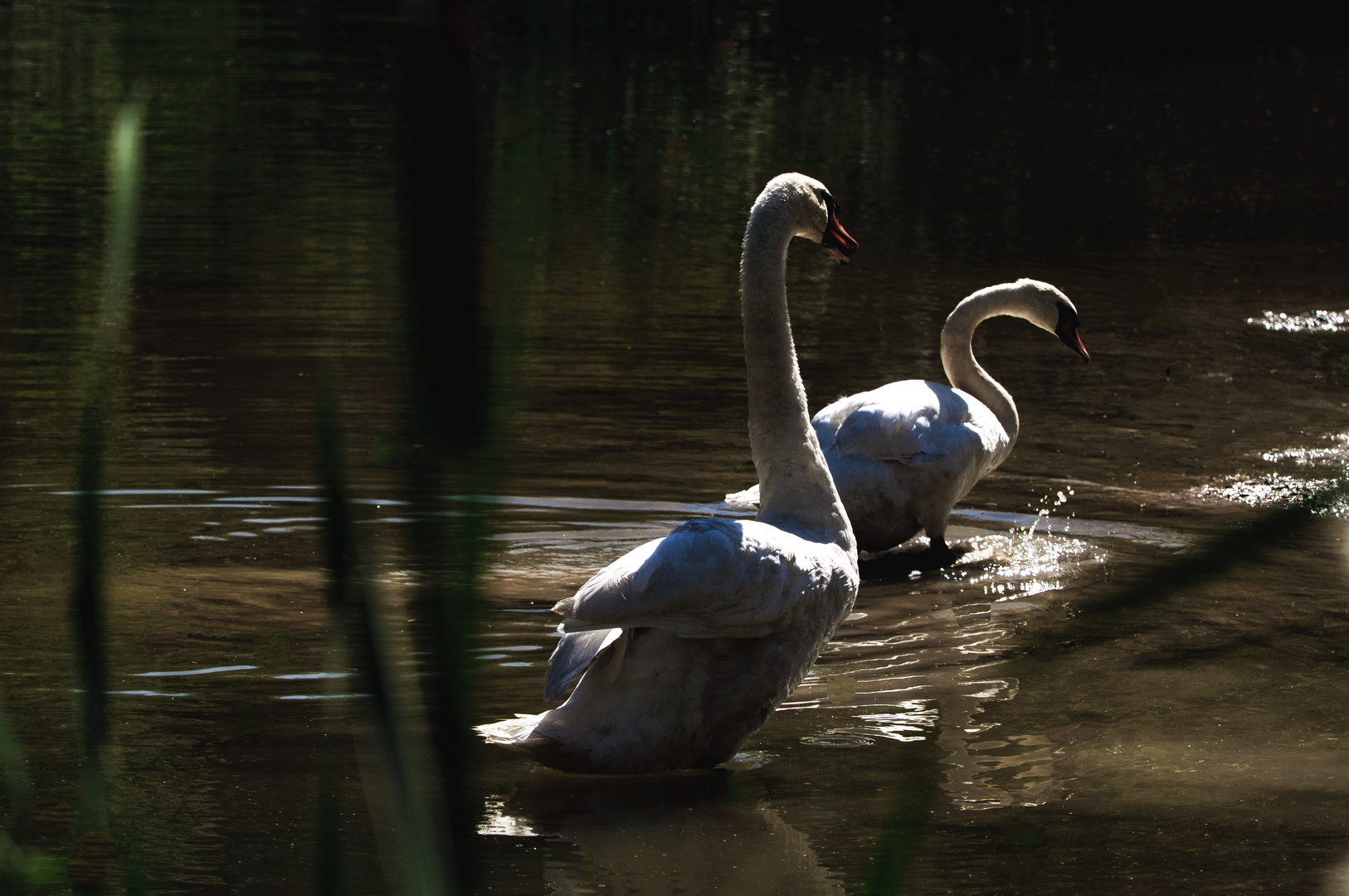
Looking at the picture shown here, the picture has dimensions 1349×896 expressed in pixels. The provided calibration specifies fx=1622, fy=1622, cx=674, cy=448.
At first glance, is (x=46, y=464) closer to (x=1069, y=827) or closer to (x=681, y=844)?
(x=681, y=844)

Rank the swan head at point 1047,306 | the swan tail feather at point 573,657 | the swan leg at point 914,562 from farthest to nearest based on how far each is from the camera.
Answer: the swan head at point 1047,306 < the swan leg at point 914,562 < the swan tail feather at point 573,657

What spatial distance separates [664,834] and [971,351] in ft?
14.5

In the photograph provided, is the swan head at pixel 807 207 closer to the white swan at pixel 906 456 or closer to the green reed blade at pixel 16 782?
the white swan at pixel 906 456

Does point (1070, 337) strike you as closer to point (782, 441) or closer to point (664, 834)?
point (782, 441)

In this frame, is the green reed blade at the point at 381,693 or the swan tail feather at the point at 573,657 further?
the swan tail feather at the point at 573,657

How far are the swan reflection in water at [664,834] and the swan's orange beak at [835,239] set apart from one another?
1688 millimetres

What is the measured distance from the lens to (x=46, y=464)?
7.11 metres

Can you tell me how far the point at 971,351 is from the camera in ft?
25.8

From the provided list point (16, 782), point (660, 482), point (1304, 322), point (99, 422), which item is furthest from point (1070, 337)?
point (99, 422)

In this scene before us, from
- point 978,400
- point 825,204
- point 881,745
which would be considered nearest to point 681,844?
point 881,745

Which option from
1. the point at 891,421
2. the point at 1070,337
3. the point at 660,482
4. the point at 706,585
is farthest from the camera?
Result: the point at 1070,337

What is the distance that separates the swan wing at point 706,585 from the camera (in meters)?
3.64

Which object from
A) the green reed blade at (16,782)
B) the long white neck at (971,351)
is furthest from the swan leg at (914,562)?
the green reed blade at (16,782)

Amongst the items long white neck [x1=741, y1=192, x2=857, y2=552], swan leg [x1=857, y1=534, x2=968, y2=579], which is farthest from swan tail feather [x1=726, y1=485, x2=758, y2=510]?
long white neck [x1=741, y1=192, x2=857, y2=552]
